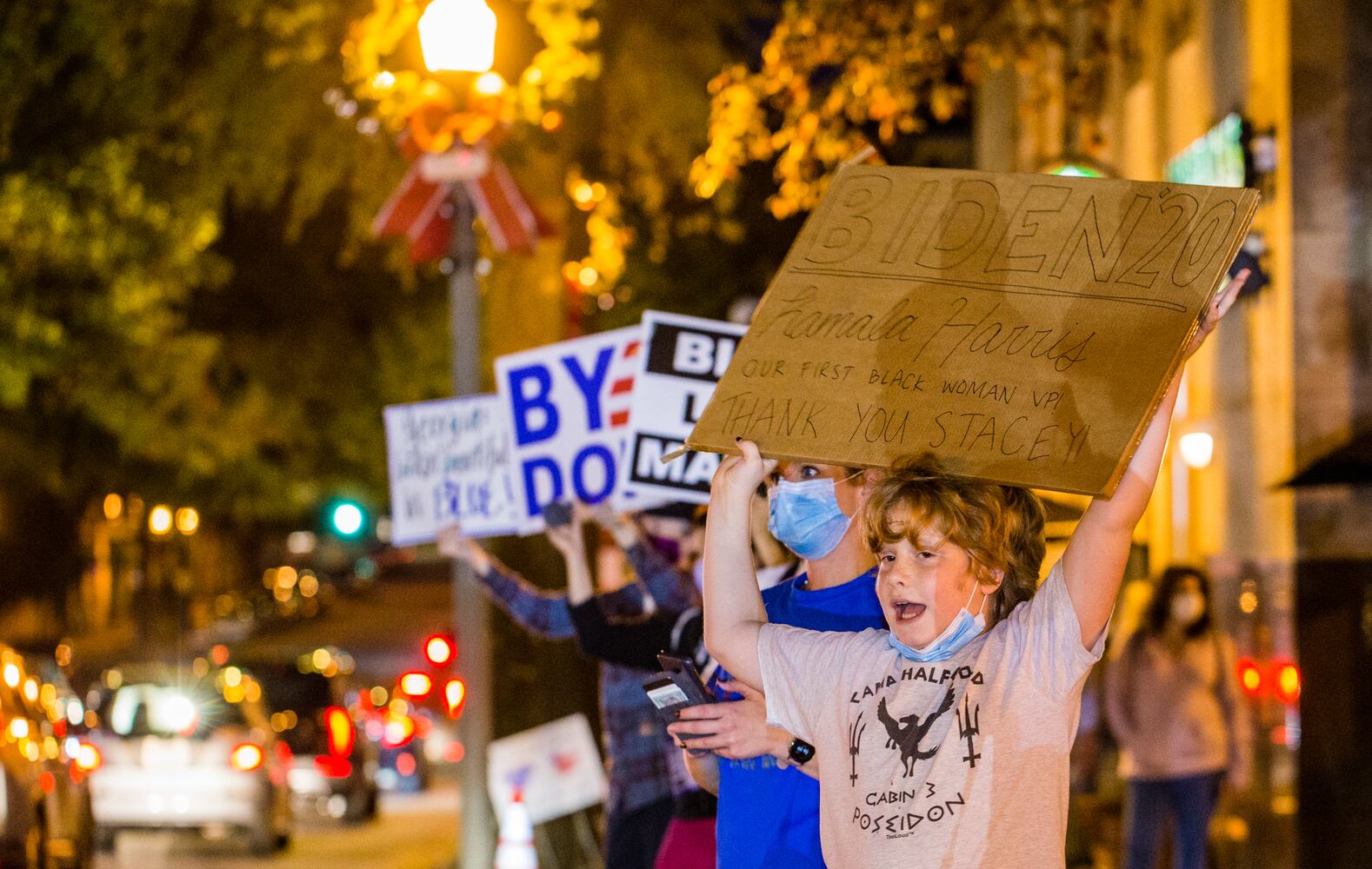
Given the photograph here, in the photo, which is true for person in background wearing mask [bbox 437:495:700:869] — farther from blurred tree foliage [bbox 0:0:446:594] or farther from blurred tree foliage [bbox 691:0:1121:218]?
blurred tree foliage [bbox 0:0:446:594]

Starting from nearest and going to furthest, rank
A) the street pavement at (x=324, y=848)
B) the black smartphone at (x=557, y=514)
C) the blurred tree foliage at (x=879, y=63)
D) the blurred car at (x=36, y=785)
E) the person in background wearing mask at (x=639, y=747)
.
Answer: the person in background wearing mask at (x=639, y=747), the black smartphone at (x=557, y=514), the blurred car at (x=36, y=785), the blurred tree foliage at (x=879, y=63), the street pavement at (x=324, y=848)

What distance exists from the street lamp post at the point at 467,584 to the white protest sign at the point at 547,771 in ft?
0.58

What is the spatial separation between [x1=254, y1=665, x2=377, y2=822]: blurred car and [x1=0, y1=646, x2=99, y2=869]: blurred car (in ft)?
26.8

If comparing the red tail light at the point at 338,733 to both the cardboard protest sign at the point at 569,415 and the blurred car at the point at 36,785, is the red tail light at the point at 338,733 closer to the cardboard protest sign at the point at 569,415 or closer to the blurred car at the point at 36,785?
the blurred car at the point at 36,785

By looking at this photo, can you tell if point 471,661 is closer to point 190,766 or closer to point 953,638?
point 953,638

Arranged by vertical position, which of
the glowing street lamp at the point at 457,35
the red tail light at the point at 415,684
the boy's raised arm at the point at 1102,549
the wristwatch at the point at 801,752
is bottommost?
the red tail light at the point at 415,684

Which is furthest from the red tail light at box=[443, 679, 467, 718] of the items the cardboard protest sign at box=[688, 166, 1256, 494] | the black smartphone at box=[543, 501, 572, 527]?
the cardboard protest sign at box=[688, 166, 1256, 494]

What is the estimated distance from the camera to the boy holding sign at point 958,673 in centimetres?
367

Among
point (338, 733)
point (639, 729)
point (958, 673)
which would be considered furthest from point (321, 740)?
point (958, 673)

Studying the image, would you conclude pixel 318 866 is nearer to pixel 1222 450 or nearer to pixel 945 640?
pixel 1222 450

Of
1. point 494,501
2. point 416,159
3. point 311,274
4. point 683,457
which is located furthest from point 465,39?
point 311,274

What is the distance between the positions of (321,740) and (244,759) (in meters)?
2.58

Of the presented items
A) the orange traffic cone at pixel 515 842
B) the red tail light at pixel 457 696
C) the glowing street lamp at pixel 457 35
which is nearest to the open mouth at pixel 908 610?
the orange traffic cone at pixel 515 842

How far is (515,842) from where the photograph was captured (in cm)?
912
